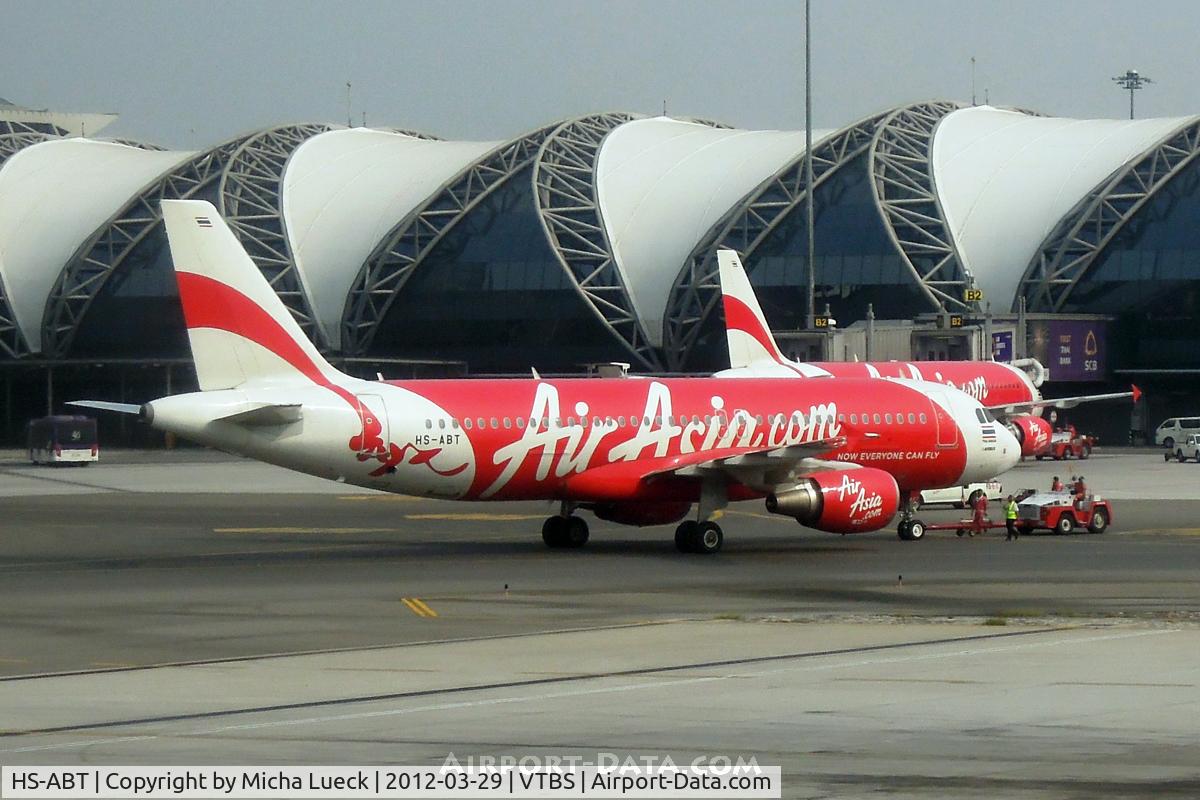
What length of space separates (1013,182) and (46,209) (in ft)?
180

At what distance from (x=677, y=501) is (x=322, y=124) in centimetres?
7313

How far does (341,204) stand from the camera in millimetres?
102125

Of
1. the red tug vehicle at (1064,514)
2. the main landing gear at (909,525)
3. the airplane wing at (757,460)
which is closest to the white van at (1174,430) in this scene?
the red tug vehicle at (1064,514)

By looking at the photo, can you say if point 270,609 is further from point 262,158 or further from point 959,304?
point 262,158

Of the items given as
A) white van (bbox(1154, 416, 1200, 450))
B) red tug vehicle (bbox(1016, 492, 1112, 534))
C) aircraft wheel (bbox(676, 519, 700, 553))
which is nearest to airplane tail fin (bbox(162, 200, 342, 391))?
aircraft wheel (bbox(676, 519, 700, 553))

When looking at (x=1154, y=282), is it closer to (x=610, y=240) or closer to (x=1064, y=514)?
(x=610, y=240)

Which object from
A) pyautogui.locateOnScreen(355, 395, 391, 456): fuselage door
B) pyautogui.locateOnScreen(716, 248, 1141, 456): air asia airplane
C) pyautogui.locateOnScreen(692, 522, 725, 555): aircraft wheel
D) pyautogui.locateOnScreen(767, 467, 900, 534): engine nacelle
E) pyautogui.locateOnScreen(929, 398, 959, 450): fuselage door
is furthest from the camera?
pyautogui.locateOnScreen(716, 248, 1141, 456): air asia airplane

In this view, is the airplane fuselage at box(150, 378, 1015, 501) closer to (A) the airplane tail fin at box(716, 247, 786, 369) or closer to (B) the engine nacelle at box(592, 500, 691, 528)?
(B) the engine nacelle at box(592, 500, 691, 528)

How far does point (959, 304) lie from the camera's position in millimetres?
90688

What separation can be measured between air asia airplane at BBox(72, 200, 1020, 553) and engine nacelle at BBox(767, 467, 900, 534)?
0.04 meters

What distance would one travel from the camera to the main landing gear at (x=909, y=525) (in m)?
43.3

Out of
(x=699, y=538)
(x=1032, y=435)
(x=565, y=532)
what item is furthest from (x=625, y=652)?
(x=1032, y=435)

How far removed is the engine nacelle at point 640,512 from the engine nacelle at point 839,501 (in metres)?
3.48

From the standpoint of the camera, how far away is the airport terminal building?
9094 cm
